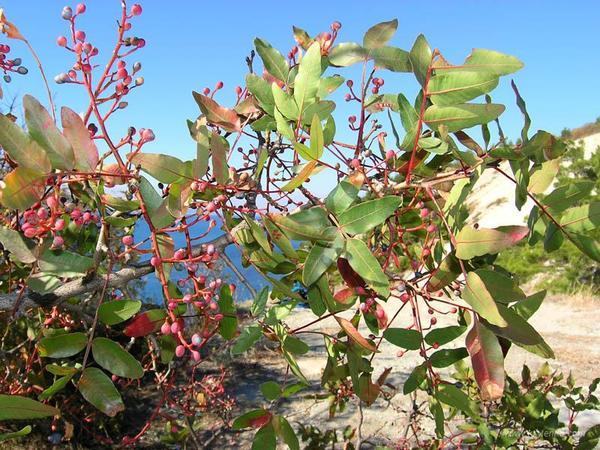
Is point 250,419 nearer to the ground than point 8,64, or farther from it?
nearer to the ground

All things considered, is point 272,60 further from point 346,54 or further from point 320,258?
point 320,258

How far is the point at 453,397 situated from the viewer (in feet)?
2.43

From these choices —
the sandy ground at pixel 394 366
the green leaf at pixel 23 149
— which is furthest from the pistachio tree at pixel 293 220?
the sandy ground at pixel 394 366

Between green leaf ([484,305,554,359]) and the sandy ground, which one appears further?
the sandy ground

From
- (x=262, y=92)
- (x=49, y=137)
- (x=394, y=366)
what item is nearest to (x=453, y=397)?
(x=262, y=92)

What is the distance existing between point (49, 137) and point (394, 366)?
3.99 meters

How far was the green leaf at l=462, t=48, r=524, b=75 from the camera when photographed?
609 mm

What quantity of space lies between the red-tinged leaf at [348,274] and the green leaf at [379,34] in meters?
0.33

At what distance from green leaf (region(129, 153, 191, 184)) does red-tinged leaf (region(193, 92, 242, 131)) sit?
0.20 m

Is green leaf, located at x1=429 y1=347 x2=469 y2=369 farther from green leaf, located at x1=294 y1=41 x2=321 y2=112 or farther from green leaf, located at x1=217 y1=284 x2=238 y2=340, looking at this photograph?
green leaf, located at x1=294 y1=41 x2=321 y2=112

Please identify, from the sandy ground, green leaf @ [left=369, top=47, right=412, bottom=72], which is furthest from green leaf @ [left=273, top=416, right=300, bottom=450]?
the sandy ground

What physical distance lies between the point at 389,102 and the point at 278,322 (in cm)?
40

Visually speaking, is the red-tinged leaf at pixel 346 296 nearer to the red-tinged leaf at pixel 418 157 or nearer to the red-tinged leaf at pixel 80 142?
the red-tinged leaf at pixel 418 157

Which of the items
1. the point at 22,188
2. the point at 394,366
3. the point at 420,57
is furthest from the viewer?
the point at 394,366
